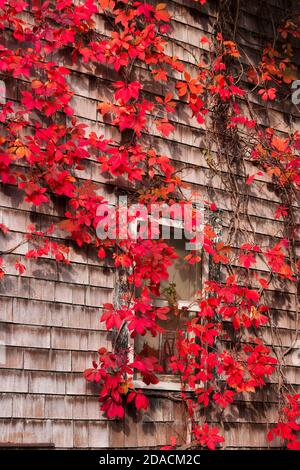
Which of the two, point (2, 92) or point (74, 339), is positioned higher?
point (2, 92)

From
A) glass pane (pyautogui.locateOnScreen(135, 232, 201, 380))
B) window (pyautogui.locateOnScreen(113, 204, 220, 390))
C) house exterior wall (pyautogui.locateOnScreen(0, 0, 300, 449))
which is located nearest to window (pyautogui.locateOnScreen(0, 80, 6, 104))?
house exterior wall (pyautogui.locateOnScreen(0, 0, 300, 449))

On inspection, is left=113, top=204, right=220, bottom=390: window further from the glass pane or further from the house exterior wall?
the house exterior wall

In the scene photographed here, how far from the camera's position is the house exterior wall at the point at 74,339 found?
21.2 ft

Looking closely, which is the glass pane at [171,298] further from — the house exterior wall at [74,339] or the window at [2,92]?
the window at [2,92]

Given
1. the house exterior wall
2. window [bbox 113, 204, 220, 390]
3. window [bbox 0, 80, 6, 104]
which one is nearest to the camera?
the house exterior wall

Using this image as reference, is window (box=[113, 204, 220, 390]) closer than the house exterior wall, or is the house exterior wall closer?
the house exterior wall

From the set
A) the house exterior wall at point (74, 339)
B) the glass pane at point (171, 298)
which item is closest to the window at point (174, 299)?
the glass pane at point (171, 298)

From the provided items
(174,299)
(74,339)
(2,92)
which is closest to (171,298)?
(174,299)

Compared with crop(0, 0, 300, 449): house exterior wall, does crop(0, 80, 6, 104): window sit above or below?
above

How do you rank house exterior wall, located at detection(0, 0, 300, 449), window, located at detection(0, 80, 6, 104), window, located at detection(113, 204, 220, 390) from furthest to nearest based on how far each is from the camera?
window, located at detection(113, 204, 220, 390) → window, located at detection(0, 80, 6, 104) → house exterior wall, located at detection(0, 0, 300, 449)

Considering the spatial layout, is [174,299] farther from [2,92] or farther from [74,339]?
[2,92]

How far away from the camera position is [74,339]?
6781 millimetres

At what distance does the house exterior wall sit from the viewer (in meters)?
6.45

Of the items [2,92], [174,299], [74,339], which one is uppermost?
[2,92]
